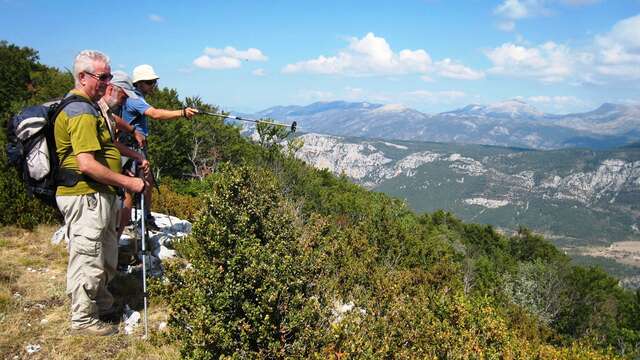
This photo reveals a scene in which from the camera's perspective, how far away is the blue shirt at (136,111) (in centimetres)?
650

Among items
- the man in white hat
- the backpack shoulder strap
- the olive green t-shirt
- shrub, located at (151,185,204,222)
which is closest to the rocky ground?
the man in white hat

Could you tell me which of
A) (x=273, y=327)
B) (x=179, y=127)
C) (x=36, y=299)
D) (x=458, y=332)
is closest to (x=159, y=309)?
(x=36, y=299)

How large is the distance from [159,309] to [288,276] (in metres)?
2.62

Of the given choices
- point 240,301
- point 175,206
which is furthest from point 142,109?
point 175,206

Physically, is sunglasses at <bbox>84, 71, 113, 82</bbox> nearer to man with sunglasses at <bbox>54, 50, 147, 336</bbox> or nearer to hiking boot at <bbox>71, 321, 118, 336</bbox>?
man with sunglasses at <bbox>54, 50, 147, 336</bbox>

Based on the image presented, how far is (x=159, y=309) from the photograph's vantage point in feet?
20.9

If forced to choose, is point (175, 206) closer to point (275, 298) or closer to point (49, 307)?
point (49, 307)

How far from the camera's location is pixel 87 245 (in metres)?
4.85

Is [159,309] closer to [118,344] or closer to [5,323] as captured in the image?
[118,344]

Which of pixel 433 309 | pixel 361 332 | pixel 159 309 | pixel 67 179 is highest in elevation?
pixel 67 179

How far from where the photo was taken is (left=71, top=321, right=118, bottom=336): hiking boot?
513cm

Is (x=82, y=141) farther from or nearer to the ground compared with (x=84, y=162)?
farther from the ground

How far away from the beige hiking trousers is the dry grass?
1.12 ft

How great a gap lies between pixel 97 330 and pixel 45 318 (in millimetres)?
1035
